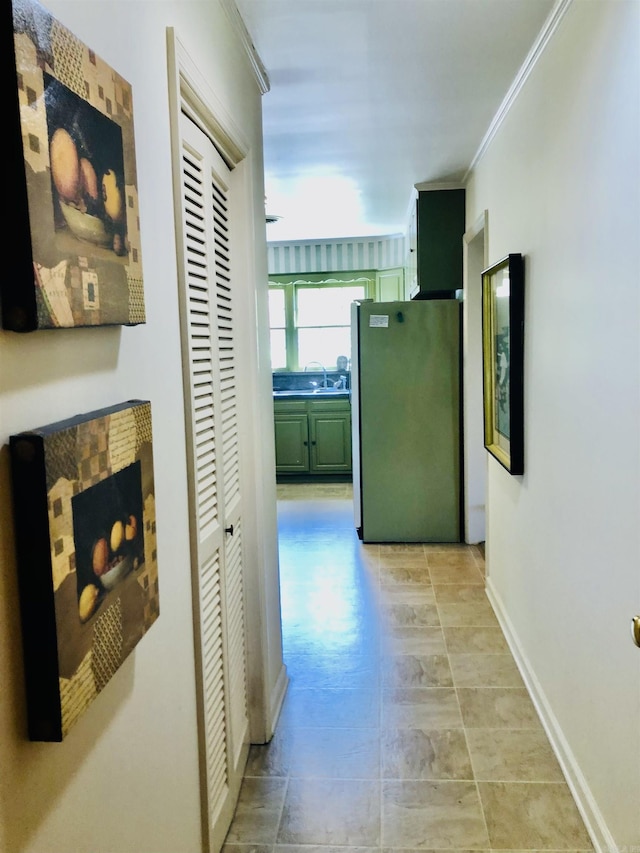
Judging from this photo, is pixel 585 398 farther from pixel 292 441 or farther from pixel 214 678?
pixel 292 441

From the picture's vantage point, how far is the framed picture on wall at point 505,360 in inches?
104

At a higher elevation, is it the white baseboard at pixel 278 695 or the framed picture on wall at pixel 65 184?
the framed picture on wall at pixel 65 184

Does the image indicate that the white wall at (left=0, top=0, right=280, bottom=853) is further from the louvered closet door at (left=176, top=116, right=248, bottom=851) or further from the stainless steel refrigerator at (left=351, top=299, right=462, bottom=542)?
the stainless steel refrigerator at (left=351, top=299, right=462, bottom=542)

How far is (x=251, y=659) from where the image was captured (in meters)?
2.34

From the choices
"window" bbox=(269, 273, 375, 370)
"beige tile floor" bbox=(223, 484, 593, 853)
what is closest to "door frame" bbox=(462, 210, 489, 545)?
"beige tile floor" bbox=(223, 484, 593, 853)

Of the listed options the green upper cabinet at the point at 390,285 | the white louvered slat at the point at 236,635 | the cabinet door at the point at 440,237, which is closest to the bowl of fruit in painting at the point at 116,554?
the white louvered slat at the point at 236,635

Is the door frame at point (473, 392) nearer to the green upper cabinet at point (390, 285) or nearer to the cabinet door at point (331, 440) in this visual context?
the cabinet door at point (331, 440)

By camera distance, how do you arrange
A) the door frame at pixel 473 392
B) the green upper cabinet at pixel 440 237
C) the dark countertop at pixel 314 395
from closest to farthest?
the door frame at pixel 473 392 → the green upper cabinet at pixel 440 237 → the dark countertop at pixel 314 395

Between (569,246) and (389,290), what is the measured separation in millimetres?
4970

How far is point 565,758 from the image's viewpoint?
2.17 m

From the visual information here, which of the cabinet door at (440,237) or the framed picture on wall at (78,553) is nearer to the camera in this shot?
the framed picture on wall at (78,553)

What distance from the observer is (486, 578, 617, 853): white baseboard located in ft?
6.03

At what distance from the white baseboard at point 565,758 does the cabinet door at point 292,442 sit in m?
3.75

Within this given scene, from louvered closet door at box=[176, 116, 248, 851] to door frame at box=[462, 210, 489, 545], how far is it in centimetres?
244
